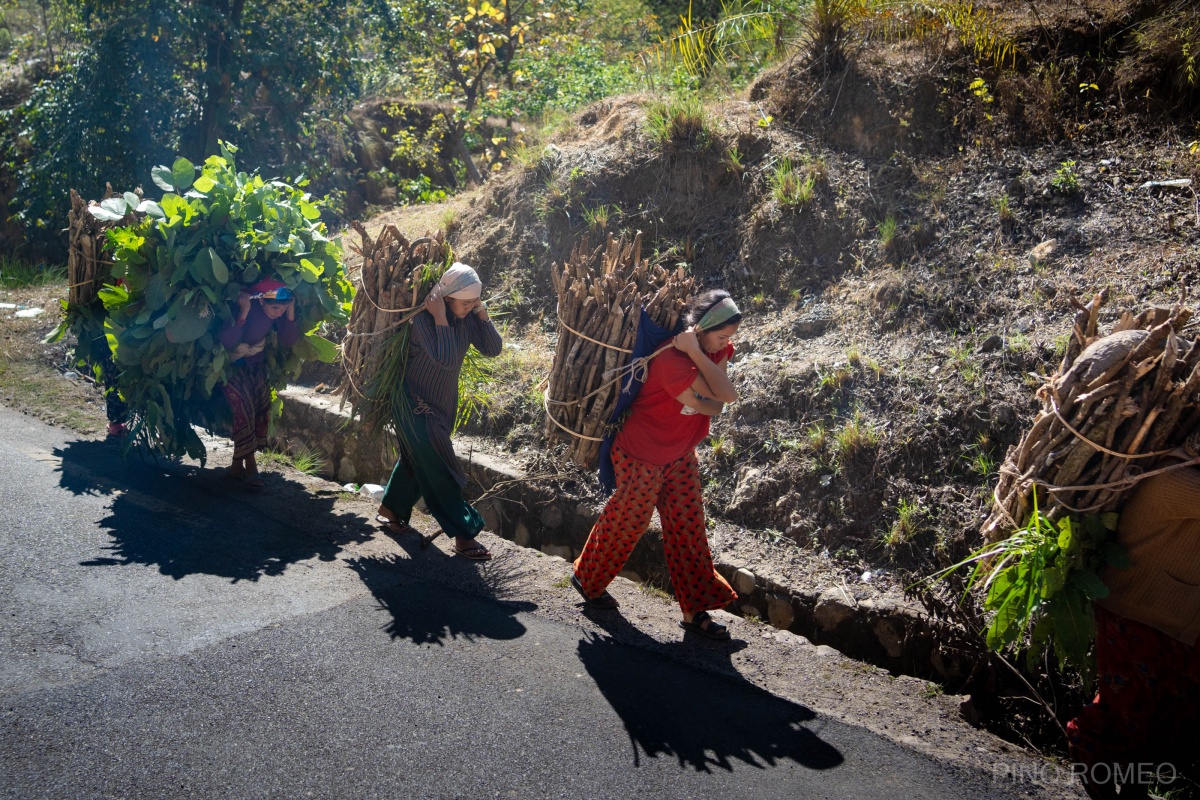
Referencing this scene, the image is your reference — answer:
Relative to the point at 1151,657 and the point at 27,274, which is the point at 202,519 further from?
the point at 27,274

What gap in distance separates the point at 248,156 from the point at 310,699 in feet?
31.5

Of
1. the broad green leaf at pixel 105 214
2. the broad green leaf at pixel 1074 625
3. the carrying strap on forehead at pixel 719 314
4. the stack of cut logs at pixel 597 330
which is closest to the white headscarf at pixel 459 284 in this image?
the stack of cut logs at pixel 597 330

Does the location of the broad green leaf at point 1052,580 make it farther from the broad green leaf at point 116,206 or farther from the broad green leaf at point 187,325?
the broad green leaf at point 116,206

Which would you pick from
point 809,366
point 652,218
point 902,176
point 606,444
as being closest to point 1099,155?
point 902,176

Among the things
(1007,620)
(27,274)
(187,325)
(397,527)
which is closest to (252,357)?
(187,325)

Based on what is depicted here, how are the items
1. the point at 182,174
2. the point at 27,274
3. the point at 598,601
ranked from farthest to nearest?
1. the point at 27,274
2. the point at 182,174
3. the point at 598,601

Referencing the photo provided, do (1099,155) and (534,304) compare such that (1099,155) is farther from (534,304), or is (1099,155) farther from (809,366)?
(534,304)

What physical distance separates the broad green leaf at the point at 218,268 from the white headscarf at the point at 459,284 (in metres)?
1.39

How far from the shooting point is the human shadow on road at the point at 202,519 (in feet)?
16.8

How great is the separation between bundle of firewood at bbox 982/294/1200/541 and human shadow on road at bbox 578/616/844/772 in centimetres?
122

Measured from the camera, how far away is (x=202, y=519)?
5.76 metres

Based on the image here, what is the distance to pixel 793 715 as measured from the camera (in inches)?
155

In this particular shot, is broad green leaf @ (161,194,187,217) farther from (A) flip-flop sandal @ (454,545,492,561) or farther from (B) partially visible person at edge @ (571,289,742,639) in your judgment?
(B) partially visible person at edge @ (571,289,742,639)

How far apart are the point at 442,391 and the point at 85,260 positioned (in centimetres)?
333
